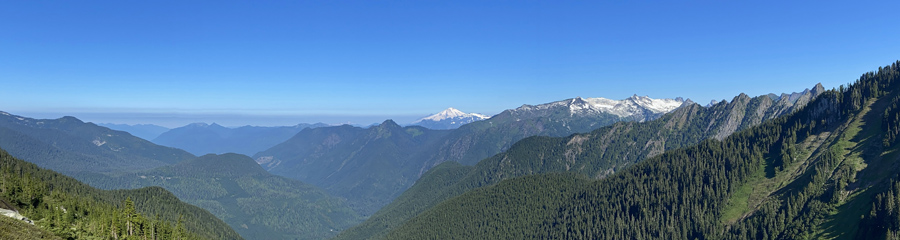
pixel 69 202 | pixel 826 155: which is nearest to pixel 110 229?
pixel 69 202

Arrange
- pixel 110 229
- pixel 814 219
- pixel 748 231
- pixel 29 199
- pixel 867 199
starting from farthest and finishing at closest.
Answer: pixel 748 231 → pixel 814 219 → pixel 867 199 → pixel 29 199 → pixel 110 229

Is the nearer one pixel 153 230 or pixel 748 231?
pixel 153 230

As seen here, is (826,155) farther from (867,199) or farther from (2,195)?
(2,195)

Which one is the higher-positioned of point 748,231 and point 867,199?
point 867,199

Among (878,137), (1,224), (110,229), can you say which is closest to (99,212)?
(110,229)

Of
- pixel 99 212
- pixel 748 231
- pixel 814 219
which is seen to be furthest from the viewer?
A: pixel 748 231

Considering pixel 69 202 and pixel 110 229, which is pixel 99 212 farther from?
pixel 110 229

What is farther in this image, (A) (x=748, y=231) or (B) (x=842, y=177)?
(A) (x=748, y=231)

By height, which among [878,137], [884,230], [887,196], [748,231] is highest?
[878,137]

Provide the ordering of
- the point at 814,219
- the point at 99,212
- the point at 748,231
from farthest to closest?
1. the point at 748,231
2. the point at 814,219
3. the point at 99,212
